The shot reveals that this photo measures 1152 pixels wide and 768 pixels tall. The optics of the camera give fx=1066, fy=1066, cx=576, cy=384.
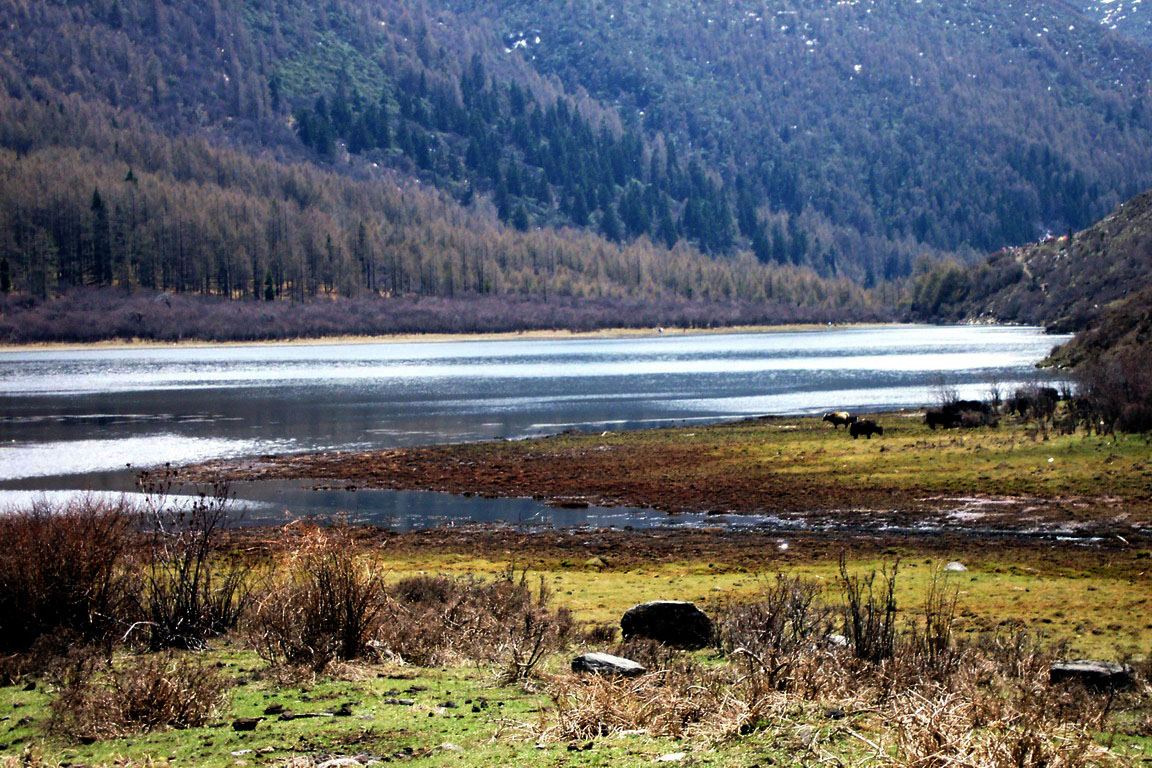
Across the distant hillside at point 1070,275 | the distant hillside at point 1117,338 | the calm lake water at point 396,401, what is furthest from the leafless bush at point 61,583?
the distant hillside at point 1070,275

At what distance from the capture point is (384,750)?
26.6 ft

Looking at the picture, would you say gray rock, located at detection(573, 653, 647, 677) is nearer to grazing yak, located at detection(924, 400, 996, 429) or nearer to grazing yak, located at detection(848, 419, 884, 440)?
grazing yak, located at detection(848, 419, 884, 440)

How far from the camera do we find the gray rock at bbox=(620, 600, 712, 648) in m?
12.9

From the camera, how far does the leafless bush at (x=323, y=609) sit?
1096 cm

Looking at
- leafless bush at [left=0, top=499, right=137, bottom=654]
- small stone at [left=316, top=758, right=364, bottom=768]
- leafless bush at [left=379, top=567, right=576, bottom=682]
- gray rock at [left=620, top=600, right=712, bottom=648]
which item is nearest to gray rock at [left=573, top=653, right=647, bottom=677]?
leafless bush at [left=379, top=567, right=576, bottom=682]

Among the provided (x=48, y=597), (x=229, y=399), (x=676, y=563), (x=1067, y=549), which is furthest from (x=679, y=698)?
(x=229, y=399)

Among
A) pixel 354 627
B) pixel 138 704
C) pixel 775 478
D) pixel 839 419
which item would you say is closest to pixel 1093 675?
pixel 354 627

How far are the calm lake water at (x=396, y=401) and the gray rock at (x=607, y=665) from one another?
1692 cm

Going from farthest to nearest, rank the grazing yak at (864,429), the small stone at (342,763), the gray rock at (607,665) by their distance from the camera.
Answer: the grazing yak at (864,429)
the gray rock at (607,665)
the small stone at (342,763)

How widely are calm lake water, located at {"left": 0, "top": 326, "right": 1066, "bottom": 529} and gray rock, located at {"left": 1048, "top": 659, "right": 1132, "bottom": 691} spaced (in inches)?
681

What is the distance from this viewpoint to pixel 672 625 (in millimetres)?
12977

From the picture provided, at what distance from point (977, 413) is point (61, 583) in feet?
117

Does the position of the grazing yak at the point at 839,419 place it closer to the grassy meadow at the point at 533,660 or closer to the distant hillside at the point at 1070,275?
the grassy meadow at the point at 533,660

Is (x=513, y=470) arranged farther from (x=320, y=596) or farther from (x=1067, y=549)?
(x=320, y=596)
